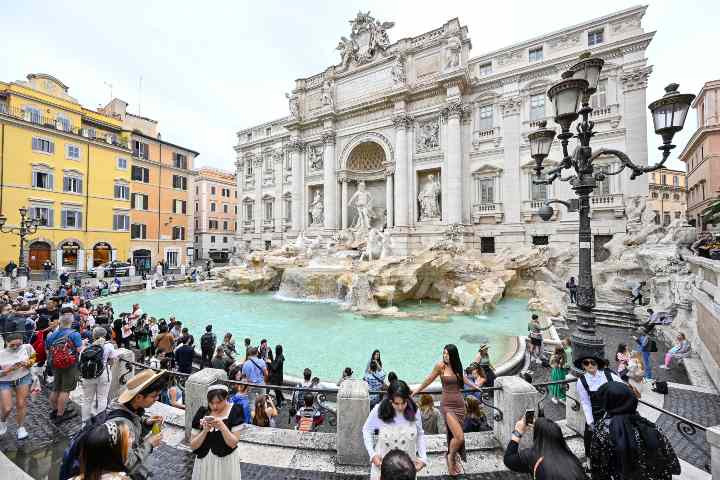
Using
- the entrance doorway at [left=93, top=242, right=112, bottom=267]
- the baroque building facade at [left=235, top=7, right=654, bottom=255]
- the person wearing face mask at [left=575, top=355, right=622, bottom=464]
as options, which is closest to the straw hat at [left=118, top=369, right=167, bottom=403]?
the person wearing face mask at [left=575, top=355, right=622, bottom=464]

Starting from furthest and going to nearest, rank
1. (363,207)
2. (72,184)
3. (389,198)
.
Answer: (72,184)
(363,207)
(389,198)

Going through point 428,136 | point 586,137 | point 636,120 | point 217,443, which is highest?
point 428,136

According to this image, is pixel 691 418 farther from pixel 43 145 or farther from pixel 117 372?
pixel 43 145

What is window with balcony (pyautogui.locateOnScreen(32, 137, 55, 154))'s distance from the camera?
21.7 m

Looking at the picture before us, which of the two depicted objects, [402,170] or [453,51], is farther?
[402,170]

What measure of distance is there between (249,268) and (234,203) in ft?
91.0

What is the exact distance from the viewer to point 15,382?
4.07 m

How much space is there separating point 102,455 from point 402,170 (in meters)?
21.5

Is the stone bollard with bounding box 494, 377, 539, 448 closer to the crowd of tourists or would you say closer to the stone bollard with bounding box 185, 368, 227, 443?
the crowd of tourists

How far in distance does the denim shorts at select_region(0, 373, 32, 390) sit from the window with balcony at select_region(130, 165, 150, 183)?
29224mm

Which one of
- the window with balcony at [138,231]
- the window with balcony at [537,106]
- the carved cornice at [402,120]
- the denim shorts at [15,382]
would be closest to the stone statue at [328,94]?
the carved cornice at [402,120]

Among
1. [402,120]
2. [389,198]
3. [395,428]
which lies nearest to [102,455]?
[395,428]

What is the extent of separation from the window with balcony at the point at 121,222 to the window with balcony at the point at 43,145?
6164 millimetres

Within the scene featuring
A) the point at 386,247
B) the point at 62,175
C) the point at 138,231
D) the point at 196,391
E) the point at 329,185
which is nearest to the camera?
the point at 196,391
